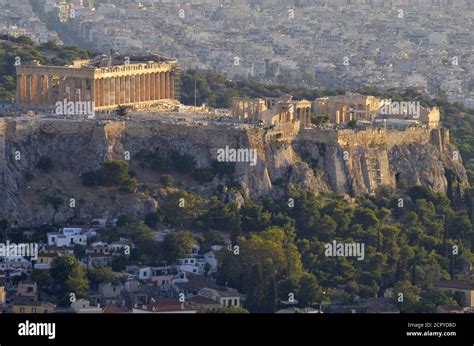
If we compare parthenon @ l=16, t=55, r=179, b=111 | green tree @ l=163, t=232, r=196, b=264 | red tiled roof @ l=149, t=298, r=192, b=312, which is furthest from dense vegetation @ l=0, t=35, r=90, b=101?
red tiled roof @ l=149, t=298, r=192, b=312

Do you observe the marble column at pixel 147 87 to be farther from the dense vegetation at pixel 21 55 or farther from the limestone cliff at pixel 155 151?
the limestone cliff at pixel 155 151

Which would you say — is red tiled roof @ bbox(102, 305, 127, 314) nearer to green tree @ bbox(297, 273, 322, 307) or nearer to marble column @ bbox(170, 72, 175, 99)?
green tree @ bbox(297, 273, 322, 307)

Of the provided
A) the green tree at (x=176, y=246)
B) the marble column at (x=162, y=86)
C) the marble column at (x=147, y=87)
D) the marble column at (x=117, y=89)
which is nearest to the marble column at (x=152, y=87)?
the marble column at (x=147, y=87)

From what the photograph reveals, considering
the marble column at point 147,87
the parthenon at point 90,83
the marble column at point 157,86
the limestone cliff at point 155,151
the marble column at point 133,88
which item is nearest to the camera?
the limestone cliff at point 155,151

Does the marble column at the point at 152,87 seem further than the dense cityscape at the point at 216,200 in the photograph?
Yes

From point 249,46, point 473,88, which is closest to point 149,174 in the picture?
point 473,88

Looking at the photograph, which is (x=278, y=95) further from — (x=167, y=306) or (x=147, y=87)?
(x=167, y=306)

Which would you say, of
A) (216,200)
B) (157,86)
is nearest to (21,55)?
(157,86)
